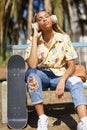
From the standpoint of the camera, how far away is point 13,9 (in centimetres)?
1437

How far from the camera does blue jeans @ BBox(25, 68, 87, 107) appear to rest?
3.79 m

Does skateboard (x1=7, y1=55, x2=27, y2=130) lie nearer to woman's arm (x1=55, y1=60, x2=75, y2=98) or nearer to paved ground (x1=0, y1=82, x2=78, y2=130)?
paved ground (x1=0, y1=82, x2=78, y2=130)

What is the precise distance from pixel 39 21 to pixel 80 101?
43.2 inches

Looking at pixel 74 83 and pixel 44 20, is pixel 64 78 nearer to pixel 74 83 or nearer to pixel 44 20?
pixel 74 83

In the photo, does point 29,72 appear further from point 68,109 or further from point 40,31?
point 68,109

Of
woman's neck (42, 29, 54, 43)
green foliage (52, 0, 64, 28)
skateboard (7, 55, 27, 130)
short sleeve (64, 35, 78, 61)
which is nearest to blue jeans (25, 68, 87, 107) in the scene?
skateboard (7, 55, 27, 130)

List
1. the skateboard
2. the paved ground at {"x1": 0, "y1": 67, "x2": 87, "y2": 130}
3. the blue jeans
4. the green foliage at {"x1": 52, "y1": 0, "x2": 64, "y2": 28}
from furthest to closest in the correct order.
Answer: the green foliage at {"x1": 52, "y1": 0, "x2": 64, "y2": 28}, the paved ground at {"x1": 0, "y1": 67, "x2": 87, "y2": 130}, the skateboard, the blue jeans

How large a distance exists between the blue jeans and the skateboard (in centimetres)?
16

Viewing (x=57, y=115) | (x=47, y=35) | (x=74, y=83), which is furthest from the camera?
(x=57, y=115)

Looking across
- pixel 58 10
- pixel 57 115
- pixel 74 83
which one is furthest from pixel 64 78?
pixel 58 10

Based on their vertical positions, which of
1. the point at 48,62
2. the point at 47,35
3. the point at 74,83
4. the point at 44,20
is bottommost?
the point at 74,83

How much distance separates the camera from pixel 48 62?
4.24 meters

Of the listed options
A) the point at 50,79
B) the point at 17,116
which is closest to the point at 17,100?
the point at 17,116

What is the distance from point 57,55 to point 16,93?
2.08 feet
